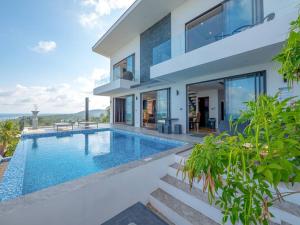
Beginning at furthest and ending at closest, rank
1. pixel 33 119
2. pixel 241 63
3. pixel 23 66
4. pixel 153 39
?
pixel 23 66, pixel 33 119, pixel 153 39, pixel 241 63

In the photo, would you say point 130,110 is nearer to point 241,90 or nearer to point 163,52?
point 163,52

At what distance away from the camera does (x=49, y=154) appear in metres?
6.47

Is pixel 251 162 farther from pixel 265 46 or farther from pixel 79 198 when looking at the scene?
pixel 265 46

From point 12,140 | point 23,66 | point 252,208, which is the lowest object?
point 12,140

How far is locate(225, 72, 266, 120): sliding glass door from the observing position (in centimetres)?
627

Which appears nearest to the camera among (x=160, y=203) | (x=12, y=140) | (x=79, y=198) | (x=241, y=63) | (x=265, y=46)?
(x=79, y=198)

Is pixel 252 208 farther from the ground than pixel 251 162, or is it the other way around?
pixel 251 162

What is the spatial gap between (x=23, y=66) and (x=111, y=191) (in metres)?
17.6

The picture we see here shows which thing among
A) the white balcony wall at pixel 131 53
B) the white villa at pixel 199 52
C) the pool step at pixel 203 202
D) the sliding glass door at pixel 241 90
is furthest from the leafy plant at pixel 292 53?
the white balcony wall at pixel 131 53

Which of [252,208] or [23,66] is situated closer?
[252,208]

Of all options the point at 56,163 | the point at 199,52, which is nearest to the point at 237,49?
the point at 199,52

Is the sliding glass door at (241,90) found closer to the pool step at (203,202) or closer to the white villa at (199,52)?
the white villa at (199,52)

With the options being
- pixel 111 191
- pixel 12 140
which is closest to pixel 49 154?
pixel 111 191

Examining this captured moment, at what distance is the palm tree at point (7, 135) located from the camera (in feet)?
33.7
